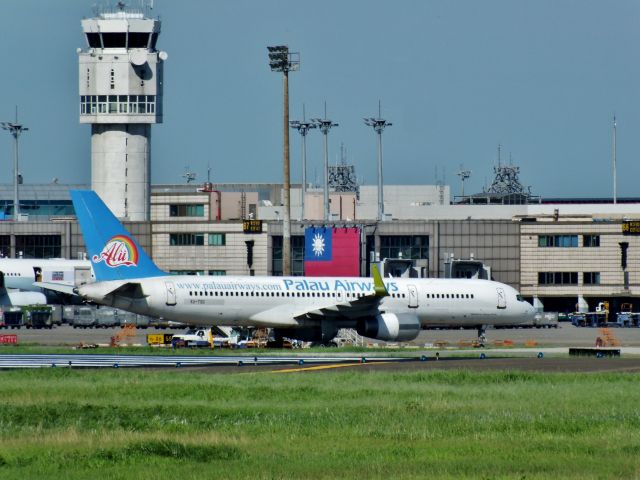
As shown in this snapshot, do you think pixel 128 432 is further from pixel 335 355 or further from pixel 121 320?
pixel 121 320

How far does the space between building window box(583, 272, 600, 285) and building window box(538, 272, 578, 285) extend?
0.90m

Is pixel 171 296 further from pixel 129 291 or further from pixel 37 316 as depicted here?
pixel 37 316

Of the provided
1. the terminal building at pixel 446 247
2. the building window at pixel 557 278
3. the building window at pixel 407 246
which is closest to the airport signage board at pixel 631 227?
the terminal building at pixel 446 247

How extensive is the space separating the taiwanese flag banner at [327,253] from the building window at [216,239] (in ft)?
30.9

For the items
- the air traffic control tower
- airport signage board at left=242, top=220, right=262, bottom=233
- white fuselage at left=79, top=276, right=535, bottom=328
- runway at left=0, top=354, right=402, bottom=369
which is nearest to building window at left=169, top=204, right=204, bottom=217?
the air traffic control tower

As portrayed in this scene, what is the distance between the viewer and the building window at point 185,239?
141000mm

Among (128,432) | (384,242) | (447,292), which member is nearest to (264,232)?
(384,242)

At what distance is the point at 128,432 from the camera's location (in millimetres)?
31906

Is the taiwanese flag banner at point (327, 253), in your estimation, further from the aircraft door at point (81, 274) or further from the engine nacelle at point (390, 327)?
the engine nacelle at point (390, 327)

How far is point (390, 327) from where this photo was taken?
237 feet

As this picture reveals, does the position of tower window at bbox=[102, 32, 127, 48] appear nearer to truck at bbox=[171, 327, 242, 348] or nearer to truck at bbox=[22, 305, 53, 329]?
truck at bbox=[22, 305, 53, 329]

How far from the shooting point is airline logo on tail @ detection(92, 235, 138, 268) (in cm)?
7206

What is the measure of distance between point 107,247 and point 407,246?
7235 centimetres

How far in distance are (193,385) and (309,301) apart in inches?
1288
